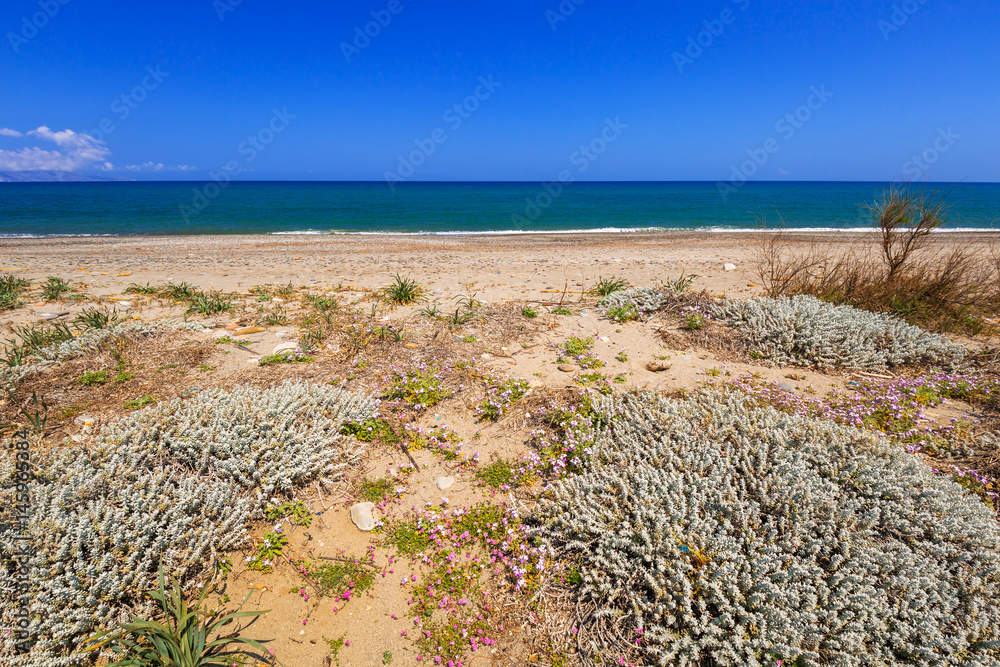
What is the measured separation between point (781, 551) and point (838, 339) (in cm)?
440

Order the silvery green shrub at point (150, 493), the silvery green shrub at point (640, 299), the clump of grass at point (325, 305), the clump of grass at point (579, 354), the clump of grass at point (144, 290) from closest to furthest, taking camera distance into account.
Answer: the silvery green shrub at point (150, 493), the clump of grass at point (579, 354), the silvery green shrub at point (640, 299), the clump of grass at point (325, 305), the clump of grass at point (144, 290)

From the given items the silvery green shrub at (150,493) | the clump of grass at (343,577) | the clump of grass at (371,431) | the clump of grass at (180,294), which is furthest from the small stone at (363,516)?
the clump of grass at (180,294)

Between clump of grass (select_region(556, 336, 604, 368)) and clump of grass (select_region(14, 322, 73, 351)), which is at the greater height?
clump of grass (select_region(14, 322, 73, 351))

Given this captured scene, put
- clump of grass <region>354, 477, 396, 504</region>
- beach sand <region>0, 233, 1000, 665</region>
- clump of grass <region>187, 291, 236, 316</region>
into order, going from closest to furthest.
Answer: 1. beach sand <region>0, 233, 1000, 665</region>
2. clump of grass <region>354, 477, 396, 504</region>
3. clump of grass <region>187, 291, 236, 316</region>

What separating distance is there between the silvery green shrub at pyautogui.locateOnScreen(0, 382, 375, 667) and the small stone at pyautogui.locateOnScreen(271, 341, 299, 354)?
56.9 inches

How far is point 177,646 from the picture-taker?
245 cm

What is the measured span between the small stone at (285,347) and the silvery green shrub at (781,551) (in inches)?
169

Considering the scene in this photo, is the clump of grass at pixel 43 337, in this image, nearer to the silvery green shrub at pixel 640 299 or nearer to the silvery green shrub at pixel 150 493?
the silvery green shrub at pixel 150 493

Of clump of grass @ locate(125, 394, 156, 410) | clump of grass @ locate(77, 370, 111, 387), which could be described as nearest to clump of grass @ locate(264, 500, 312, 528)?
clump of grass @ locate(125, 394, 156, 410)

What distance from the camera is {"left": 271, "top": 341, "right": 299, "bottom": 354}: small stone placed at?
598 centimetres

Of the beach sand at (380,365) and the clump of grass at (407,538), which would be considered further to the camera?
the clump of grass at (407,538)

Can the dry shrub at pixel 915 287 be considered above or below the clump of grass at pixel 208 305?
above

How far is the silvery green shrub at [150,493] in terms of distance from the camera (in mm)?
2631

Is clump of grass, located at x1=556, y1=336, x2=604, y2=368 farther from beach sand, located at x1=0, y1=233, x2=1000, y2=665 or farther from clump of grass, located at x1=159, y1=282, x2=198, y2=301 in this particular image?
clump of grass, located at x1=159, y1=282, x2=198, y2=301
